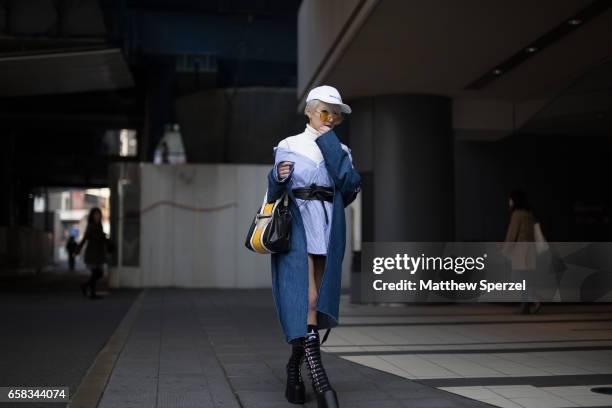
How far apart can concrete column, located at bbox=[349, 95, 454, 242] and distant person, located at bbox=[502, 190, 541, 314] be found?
1358 mm

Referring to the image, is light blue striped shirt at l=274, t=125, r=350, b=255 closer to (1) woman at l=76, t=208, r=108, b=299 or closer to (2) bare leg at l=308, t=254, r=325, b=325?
(2) bare leg at l=308, t=254, r=325, b=325

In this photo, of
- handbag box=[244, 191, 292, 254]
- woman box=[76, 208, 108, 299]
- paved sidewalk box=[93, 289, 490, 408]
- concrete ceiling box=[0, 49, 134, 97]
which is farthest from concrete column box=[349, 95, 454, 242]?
handbag box=[244, 191, 292, 254]

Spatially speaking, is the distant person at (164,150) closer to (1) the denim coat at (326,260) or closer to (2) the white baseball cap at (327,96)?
(2) the white baseball cap at (327,96)

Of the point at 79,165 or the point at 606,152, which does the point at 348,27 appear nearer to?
the point at 606,152

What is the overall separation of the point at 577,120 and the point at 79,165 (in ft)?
80.0

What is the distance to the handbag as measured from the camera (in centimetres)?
448

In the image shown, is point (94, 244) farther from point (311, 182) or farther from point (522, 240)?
point (311, 182)

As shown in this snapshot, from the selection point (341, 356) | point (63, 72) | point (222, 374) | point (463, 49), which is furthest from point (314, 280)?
point (63, 72)

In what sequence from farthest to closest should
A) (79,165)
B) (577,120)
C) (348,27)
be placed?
1. (79,165)
2. (577,120)
3. (348,27)

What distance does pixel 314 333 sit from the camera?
448 cm

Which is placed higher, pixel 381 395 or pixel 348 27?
pixel 348 27

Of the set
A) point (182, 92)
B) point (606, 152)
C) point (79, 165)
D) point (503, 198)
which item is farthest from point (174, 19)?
point (79, 165)

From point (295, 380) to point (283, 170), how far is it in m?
1.25

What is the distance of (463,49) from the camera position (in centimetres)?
1041
